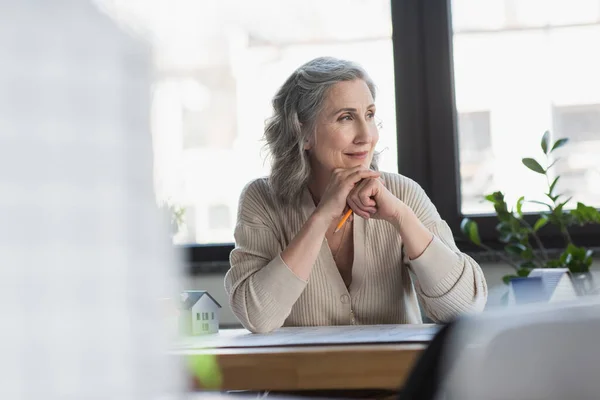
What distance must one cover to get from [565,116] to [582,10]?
38 centimetres

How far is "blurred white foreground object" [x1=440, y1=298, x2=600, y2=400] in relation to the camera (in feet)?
1.49

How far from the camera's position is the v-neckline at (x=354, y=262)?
202 centimetres

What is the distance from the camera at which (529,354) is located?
0.47 meters

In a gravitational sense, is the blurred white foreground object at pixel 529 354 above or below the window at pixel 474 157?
below

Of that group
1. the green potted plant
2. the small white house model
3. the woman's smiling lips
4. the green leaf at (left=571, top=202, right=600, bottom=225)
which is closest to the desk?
the small white house model

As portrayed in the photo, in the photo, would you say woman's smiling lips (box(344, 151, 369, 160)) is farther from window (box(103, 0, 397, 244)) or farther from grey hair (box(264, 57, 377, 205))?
window (box(103, 0, 397, 244))

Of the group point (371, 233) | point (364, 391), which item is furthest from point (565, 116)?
point (364, 391)

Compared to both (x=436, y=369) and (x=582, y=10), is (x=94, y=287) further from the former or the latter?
(x=582, y=10)

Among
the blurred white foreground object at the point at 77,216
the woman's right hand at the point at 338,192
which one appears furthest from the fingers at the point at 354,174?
the blurred white foreground object at the point at 77,216

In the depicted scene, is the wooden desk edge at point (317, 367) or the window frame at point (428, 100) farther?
the window frame at point (428, 100)

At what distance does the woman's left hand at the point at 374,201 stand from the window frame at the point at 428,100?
110 cm

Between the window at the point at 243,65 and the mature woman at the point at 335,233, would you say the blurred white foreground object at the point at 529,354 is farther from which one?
the window at the point at 243,65

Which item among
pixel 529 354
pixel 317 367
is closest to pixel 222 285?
pixel 317 367

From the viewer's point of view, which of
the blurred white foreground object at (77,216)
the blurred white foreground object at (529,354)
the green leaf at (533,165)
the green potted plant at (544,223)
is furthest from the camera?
the green leaf at (533,165)
